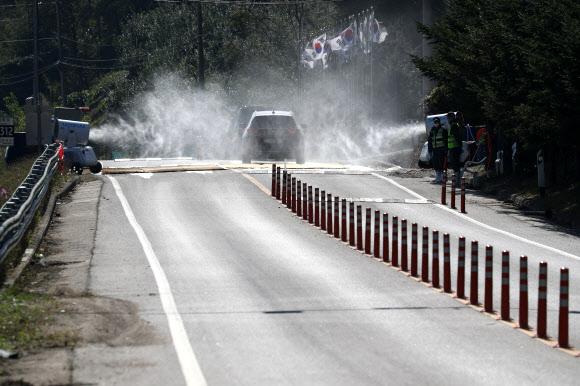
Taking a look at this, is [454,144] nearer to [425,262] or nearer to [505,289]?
[425,262]

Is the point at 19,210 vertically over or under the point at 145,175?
over

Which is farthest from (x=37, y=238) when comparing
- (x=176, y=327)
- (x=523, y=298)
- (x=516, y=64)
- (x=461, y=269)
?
(x=516, y=64)

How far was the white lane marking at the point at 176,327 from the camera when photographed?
8.06 meters

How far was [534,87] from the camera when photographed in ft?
75.2

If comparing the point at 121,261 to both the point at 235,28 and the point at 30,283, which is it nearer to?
the point at 30,283

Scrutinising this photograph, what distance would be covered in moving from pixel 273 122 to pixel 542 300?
23.0 m

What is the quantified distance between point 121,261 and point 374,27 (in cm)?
4086

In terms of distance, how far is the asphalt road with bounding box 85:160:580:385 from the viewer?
8.30 metres

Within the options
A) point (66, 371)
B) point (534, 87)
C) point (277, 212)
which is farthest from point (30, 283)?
point (534, 87)

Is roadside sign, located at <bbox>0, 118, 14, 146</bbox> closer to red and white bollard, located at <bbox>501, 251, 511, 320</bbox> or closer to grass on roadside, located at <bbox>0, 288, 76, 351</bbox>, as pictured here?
grass on roadside, located at <bbox>0, 288, 76, 351</bbox>

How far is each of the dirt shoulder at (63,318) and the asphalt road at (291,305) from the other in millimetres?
234

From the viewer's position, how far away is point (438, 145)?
2689cm

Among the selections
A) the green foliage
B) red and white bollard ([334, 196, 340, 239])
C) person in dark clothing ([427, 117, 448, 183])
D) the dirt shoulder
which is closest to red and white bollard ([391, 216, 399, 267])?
red and white bollard ([334, 196, 340, 239])

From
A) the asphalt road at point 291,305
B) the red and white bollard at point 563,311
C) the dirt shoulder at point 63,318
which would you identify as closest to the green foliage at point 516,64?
the asphalt road at point 291,305
